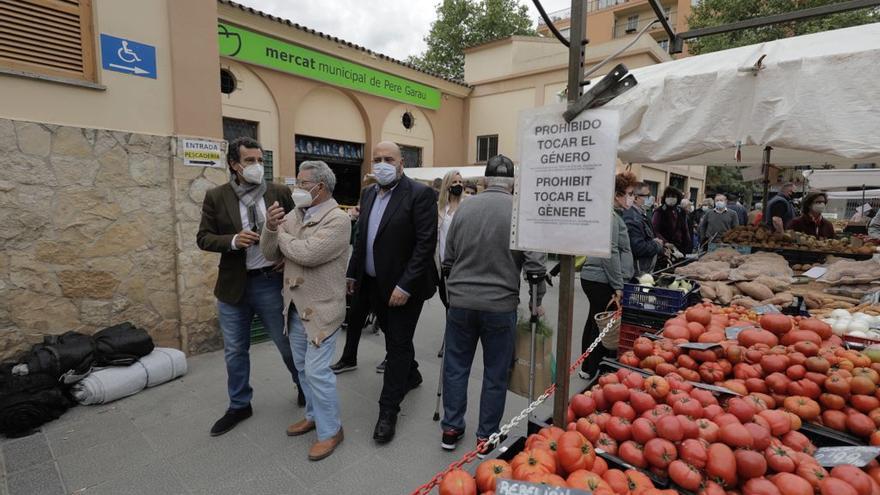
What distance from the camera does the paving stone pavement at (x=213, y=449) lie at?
8.56ft

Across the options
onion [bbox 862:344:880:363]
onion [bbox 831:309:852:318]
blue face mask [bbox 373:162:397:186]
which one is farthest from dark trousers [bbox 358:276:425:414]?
onion [bbox 831:309:852:318]

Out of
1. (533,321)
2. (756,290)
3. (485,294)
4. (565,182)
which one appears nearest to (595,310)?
(756,290)

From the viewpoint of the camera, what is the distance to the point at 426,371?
4.35 m

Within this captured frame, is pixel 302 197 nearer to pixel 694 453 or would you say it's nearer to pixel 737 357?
pixel 694 453

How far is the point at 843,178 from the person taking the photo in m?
15.5

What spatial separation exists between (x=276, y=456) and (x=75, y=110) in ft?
11.2

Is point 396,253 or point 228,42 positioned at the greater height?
point 228,42

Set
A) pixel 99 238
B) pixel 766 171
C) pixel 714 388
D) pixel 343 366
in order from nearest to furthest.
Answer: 1. pixel 714 388
2. pixel 99 238
3. pixel 343 366
4. pixel 766 171

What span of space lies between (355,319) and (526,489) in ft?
9.40

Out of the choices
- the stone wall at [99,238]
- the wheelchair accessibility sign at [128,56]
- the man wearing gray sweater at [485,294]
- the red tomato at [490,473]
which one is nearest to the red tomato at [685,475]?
the red tomato at [490,473]

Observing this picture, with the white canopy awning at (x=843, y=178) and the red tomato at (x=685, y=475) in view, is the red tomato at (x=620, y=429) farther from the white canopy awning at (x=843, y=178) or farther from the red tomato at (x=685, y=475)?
the white canopy awning at (x=843, y=178)

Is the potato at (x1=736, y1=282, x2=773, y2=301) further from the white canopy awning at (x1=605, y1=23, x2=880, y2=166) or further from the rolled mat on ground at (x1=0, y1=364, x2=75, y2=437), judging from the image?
the rolled mat on ground at (x1=0, y1=364, x2=75, y2=437)

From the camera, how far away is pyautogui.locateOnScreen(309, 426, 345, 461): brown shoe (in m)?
2.83

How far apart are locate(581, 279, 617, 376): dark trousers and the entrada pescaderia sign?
27.6 ft
